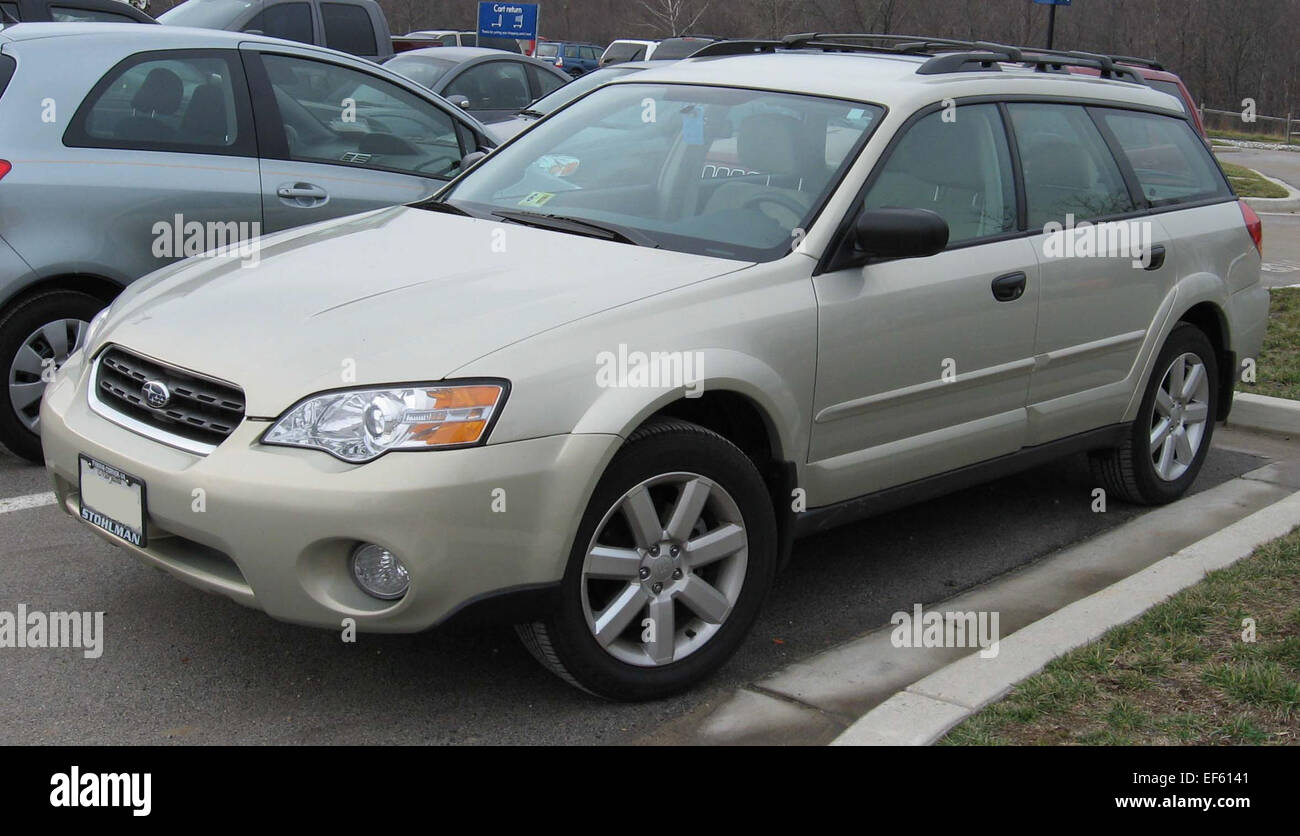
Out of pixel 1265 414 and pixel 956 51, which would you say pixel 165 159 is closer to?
pixel 956 51

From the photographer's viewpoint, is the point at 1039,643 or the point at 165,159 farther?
the point at 165,159

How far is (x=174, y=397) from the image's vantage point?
3668 millimetres

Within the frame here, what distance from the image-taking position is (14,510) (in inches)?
202

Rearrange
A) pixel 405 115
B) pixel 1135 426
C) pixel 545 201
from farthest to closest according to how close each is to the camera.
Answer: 1. pixel 405 115
2. pixel 1135 426
3. pixel 545 201

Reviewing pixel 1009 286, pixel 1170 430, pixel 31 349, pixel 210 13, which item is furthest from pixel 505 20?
pixel 1009 286

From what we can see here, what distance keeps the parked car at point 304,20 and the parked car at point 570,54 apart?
2502 cm

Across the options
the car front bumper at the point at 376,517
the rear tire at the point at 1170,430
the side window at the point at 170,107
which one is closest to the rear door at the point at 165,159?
the side window at the point at 170,107

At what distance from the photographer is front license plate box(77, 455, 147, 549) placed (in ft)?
11.8

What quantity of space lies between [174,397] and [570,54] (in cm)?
4030

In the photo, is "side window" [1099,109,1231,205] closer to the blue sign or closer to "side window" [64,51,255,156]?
"side window" [64,51,255,156]

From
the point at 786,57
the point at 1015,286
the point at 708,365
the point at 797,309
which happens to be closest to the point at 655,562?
the point at 708,365

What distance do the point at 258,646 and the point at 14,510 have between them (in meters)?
1.62

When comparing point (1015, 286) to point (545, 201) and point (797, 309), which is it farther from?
point (545, 201)

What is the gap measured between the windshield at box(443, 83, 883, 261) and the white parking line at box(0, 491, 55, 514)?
6.24 ft
